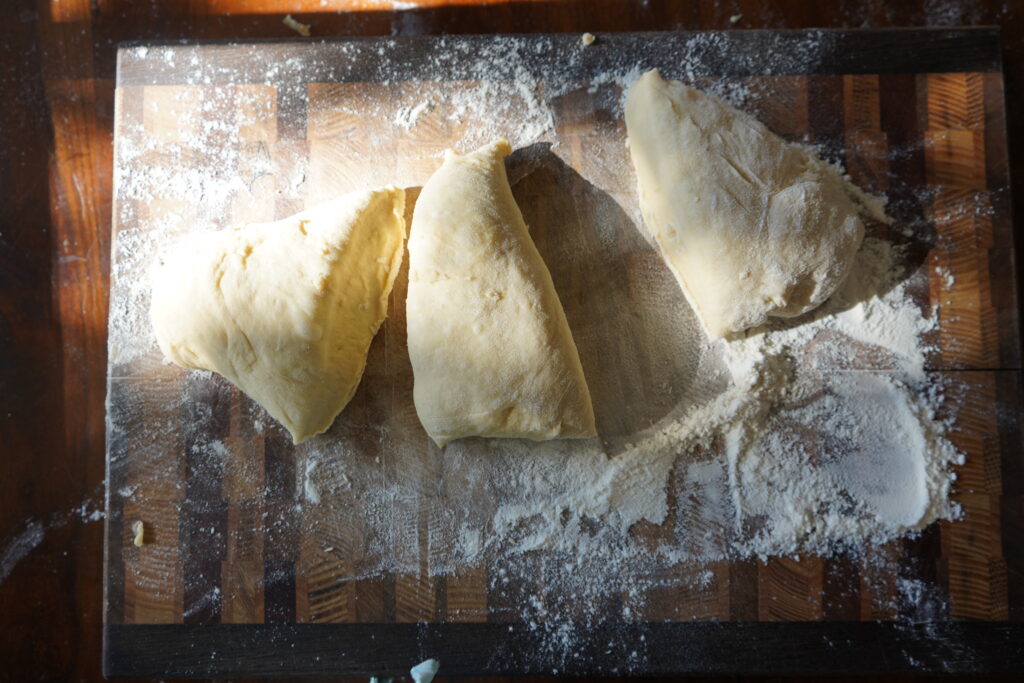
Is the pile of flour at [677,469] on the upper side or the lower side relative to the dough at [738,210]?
lower

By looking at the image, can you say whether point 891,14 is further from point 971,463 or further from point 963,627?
point 963,627

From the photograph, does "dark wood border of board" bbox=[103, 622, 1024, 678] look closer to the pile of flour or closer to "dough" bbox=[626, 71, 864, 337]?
the pile of flour

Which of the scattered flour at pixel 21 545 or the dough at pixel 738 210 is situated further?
the scattered flour at pixel 21 545

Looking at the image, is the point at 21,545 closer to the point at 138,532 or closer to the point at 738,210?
the point at 138,532

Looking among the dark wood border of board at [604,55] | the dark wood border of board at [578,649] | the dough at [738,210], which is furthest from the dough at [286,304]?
the dough at [738,210]

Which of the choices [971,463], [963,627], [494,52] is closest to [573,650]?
[963,627]

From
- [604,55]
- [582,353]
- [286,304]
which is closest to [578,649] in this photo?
[582,353]

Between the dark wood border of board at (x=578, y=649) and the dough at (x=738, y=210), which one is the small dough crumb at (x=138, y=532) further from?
the dough at (x=738, y=210)
